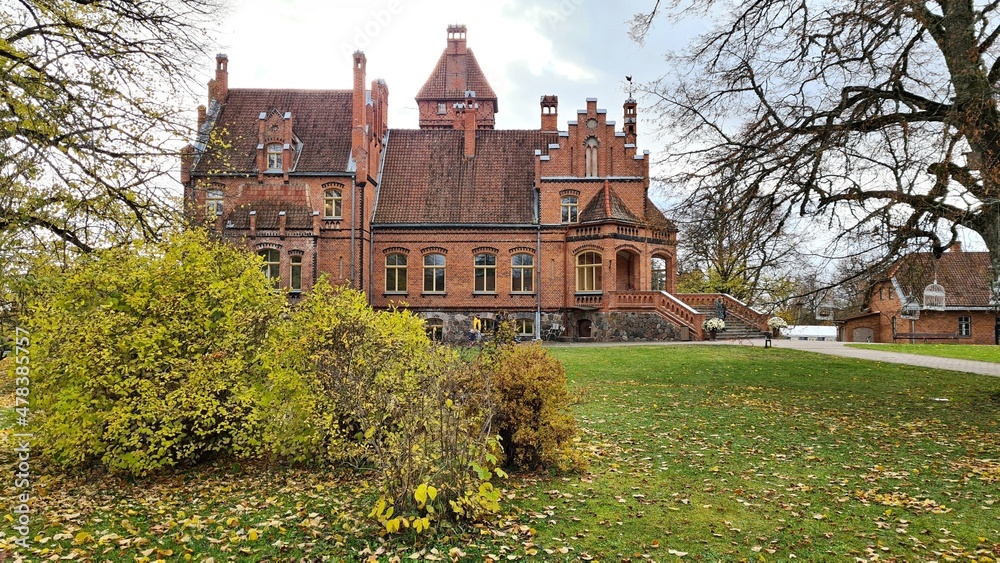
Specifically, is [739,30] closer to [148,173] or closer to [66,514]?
[148,173]

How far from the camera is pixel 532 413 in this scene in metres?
7.43

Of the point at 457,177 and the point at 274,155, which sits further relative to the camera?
the point at 457,177

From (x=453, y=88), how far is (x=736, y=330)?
2862 centimetres

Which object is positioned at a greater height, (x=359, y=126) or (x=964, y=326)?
(x=359, y=126)

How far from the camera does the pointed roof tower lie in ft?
155

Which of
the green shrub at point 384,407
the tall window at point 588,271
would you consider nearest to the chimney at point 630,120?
the tall window at point 588,271

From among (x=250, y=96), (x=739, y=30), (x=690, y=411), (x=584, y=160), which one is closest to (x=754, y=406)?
(x=690, y=411)

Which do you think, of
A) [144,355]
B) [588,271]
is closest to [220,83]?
[588,271]

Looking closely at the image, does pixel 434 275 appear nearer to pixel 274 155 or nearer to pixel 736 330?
pixel 274 155

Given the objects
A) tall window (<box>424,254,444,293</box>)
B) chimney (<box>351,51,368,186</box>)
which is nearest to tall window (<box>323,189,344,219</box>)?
chimney (<box>351,51,368,186</box>)

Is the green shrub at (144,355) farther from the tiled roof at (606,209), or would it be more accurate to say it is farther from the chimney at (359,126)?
the chimney at (359,126)

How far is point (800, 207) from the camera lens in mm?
13328

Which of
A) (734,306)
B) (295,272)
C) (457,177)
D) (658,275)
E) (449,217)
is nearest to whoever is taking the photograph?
(734,306)

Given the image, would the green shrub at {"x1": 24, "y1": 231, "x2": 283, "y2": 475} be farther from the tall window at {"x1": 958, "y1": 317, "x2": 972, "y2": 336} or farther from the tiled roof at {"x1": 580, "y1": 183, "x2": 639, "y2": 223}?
the tall window at {"x1": 958, "y1": 317, "x2": 972, "y2": 336}
